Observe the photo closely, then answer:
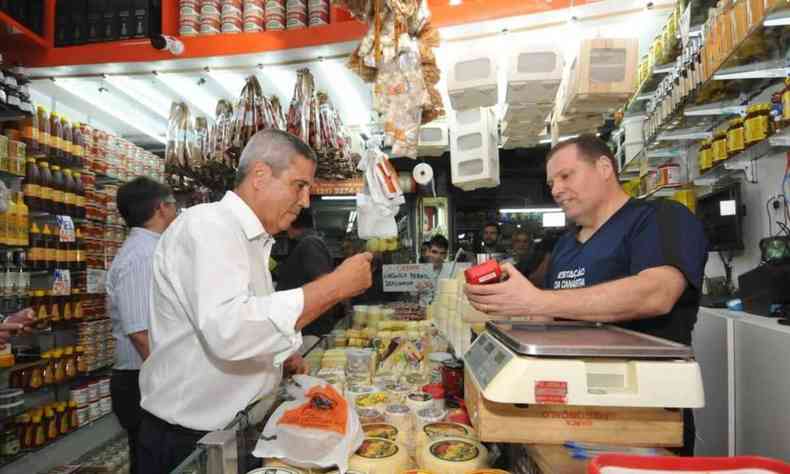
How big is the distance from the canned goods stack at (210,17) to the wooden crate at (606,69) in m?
2.37

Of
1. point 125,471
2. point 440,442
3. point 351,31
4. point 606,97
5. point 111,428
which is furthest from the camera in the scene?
point 111,428

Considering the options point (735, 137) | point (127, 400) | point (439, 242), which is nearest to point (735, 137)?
point (735, 137)

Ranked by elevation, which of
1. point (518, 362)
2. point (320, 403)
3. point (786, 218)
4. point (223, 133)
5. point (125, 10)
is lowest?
point (320, 403)

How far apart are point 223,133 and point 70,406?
9.21ft

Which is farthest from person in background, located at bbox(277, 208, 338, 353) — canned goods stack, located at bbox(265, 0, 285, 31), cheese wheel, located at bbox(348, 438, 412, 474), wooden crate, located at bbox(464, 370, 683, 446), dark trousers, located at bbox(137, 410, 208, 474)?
wooden crate, located at bbox(464, 370, 683, 446)

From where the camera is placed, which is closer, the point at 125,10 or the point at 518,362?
the point at 518,362

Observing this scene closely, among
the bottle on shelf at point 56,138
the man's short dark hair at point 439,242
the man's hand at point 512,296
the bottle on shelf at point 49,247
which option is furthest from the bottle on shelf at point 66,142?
the man's hand at point 512,296

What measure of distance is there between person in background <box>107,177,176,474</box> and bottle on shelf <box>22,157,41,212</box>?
4.30 feet

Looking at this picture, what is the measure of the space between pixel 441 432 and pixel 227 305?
0.67 m

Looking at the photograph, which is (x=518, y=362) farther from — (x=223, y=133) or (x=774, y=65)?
(x=223, y=133)

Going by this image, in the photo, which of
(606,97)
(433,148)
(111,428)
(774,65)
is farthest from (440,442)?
(111,428)

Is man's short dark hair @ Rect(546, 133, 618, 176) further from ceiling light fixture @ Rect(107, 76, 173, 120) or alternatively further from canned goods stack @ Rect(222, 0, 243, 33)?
ceiling light fixture @ Rect(107, 76, 173, 120)

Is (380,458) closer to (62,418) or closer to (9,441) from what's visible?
(9,441)

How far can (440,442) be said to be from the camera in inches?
49.3
